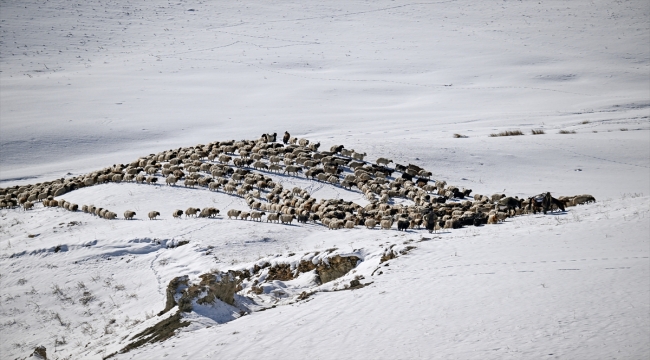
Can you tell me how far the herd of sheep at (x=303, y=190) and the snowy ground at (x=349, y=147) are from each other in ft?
3.12

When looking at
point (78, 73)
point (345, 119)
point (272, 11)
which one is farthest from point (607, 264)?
point (272, 11)

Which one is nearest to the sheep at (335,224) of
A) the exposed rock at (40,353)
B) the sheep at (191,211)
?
the sheep at (191,211)

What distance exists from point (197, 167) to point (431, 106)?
29.1 metres

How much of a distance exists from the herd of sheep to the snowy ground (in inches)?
37.4

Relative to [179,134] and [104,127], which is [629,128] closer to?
[179,134]

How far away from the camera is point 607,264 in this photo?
12.0m

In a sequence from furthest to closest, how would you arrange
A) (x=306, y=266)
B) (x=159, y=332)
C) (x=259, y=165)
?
(x=259, y=165) < (x=306, y=266) < (x=159, y=332)

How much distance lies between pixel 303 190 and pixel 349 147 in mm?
7239

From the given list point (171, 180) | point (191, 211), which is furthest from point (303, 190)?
point (171, 180)

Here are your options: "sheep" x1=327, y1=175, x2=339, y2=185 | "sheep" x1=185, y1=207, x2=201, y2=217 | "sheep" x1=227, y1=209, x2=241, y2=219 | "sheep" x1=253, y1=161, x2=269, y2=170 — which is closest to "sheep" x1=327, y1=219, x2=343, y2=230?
"sheep" x1=227, y1=209, x2=241, y2=219

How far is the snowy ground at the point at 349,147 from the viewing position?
10.6 meters

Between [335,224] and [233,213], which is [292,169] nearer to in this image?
[233,213]

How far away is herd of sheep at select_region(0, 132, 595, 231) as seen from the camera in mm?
20844

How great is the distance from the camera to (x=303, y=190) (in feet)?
86.2
